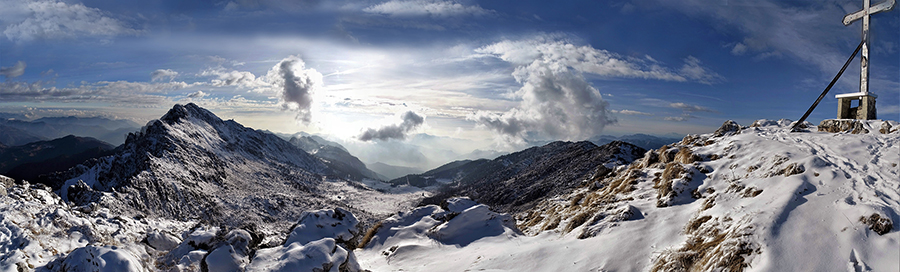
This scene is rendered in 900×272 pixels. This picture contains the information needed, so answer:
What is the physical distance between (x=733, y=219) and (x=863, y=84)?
11807 mm

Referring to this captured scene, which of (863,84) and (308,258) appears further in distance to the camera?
(308,258)

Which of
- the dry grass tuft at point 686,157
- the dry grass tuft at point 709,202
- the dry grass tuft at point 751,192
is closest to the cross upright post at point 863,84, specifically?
the dry grass tuft at point 686,157

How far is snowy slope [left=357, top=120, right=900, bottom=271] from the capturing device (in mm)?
10633

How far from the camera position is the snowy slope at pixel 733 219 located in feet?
34.9

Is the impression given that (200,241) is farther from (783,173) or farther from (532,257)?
(783,173)

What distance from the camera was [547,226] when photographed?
79.6 ft

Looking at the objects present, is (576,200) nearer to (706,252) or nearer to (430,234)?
(430,234)

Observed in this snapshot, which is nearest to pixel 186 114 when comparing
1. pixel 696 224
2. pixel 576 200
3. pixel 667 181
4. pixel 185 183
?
pixel 185 183

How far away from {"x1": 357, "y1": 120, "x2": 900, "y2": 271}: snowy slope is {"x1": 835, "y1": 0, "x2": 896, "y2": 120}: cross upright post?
3.79 ft

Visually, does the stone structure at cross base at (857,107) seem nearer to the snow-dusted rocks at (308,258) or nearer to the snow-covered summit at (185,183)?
the snow-dusted rocks at (308,258)

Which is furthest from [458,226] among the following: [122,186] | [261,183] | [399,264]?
[261,183]

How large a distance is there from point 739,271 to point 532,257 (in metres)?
8.67

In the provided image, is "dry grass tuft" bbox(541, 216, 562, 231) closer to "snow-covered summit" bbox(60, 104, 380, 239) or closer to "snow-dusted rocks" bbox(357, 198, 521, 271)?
"snow-dusted rocks" bbox(357, 198, 521, 271)

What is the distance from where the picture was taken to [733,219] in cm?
1353
